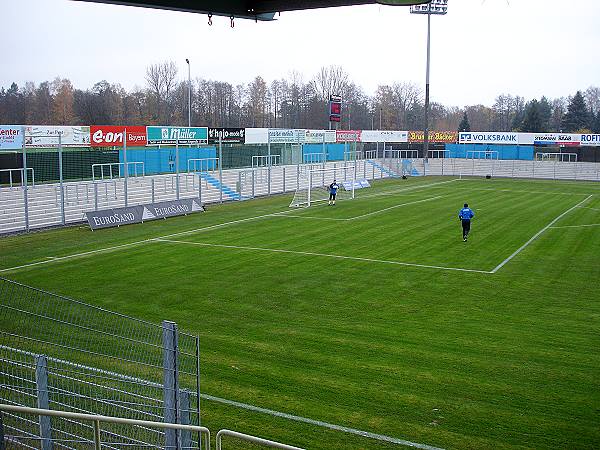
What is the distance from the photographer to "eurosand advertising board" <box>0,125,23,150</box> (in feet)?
118

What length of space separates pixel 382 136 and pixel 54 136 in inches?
1964

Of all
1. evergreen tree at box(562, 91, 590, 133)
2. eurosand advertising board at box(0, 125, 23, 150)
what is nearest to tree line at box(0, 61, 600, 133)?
evergreen tree at box(562, 91, 590, 133)

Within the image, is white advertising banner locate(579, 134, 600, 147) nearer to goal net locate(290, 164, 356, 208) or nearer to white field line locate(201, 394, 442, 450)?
goal net locate(290, 164, 356, 208)

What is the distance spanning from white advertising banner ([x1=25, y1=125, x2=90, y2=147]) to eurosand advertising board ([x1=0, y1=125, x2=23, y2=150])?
0.72 metres

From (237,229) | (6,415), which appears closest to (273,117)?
(237,229)

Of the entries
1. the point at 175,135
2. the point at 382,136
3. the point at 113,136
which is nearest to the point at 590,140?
the point at 382,136

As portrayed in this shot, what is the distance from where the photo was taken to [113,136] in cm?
4275

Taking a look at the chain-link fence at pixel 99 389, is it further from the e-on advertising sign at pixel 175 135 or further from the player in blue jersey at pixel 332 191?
the e-on advertising sign at pixel 175 135

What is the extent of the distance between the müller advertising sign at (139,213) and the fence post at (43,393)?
24.5 meters

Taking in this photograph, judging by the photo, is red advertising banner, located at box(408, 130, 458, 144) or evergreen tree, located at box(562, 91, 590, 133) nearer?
red advertising banner, located at box(408, 130, 458, 144)

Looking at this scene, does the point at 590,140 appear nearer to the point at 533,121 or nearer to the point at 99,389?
the point at 533,121

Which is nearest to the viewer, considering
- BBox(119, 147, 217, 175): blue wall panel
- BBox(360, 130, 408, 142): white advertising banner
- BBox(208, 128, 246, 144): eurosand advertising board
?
BBox(119, 147, 217, 175): blue wall panel

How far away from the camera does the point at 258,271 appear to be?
22.3 metres

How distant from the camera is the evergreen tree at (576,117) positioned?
114 meters
